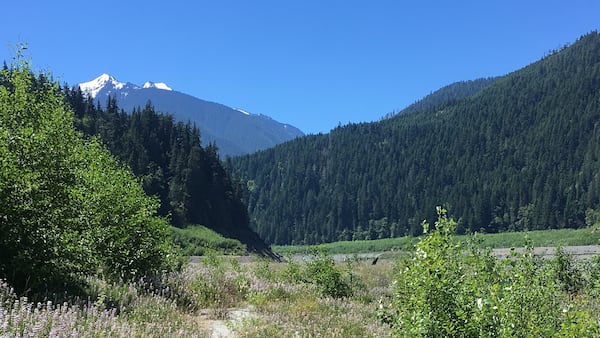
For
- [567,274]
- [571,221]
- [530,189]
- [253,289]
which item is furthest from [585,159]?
[253,289]

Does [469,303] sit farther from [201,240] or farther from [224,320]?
[201,240]

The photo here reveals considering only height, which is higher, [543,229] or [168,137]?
[168,137]

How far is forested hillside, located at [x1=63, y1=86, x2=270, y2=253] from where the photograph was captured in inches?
4326

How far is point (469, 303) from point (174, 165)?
117029mm

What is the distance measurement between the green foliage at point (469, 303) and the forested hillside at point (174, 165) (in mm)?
102541

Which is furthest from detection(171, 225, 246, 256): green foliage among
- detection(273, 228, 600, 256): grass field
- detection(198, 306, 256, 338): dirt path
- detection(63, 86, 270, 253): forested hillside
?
detection(198, 306, 256, 338): dirt path

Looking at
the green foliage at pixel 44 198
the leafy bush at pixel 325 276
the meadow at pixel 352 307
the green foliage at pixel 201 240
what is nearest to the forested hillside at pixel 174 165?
the green foliage at pixel 201 240

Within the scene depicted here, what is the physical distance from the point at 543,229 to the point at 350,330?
17998 centimetres

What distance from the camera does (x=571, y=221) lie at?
165500 millimetres

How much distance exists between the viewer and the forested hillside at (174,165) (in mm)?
109875

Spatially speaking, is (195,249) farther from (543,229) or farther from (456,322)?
(543,229)

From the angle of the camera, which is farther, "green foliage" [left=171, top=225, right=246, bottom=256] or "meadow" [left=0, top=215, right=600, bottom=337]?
"green foliage" [left=171, top=225, right=246, bottom=256]

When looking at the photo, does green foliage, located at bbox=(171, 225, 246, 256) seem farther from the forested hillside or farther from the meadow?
the meadow

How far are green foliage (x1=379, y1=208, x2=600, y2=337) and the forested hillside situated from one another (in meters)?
103
